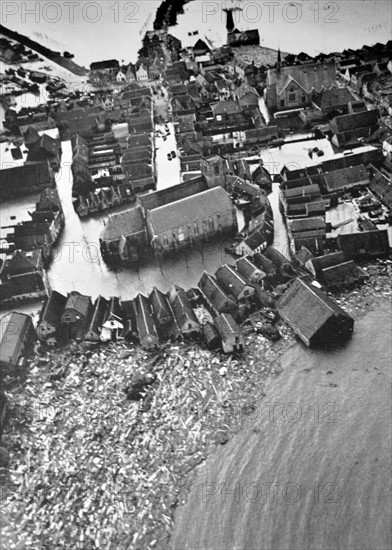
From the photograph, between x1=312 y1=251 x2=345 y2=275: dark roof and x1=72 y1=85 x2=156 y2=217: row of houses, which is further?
x1=72 y1=85 x2=156 y2=217: row of houses

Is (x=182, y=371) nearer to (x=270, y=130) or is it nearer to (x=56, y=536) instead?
(x=56, y=536)

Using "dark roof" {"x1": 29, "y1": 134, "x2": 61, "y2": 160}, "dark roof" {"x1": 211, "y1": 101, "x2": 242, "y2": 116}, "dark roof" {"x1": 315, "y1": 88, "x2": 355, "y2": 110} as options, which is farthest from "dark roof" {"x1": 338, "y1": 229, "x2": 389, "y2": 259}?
"dark roof" {"x1": 29, "y1": 134, "x2": 61, "y2": 160}

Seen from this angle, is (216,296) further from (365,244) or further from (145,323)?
(365,244)

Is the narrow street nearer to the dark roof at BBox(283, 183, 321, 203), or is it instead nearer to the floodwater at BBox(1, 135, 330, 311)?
the floodwater at BBox(1, 135, 330, 311)

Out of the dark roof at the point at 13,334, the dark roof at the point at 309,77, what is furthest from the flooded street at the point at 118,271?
the dark roof at the point at 309,77

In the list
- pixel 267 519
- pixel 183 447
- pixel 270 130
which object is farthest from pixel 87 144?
pixel 267 519

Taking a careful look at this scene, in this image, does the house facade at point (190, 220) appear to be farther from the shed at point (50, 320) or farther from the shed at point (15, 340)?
the shed at point (15, 340)

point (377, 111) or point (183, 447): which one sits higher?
point (377, 111)
